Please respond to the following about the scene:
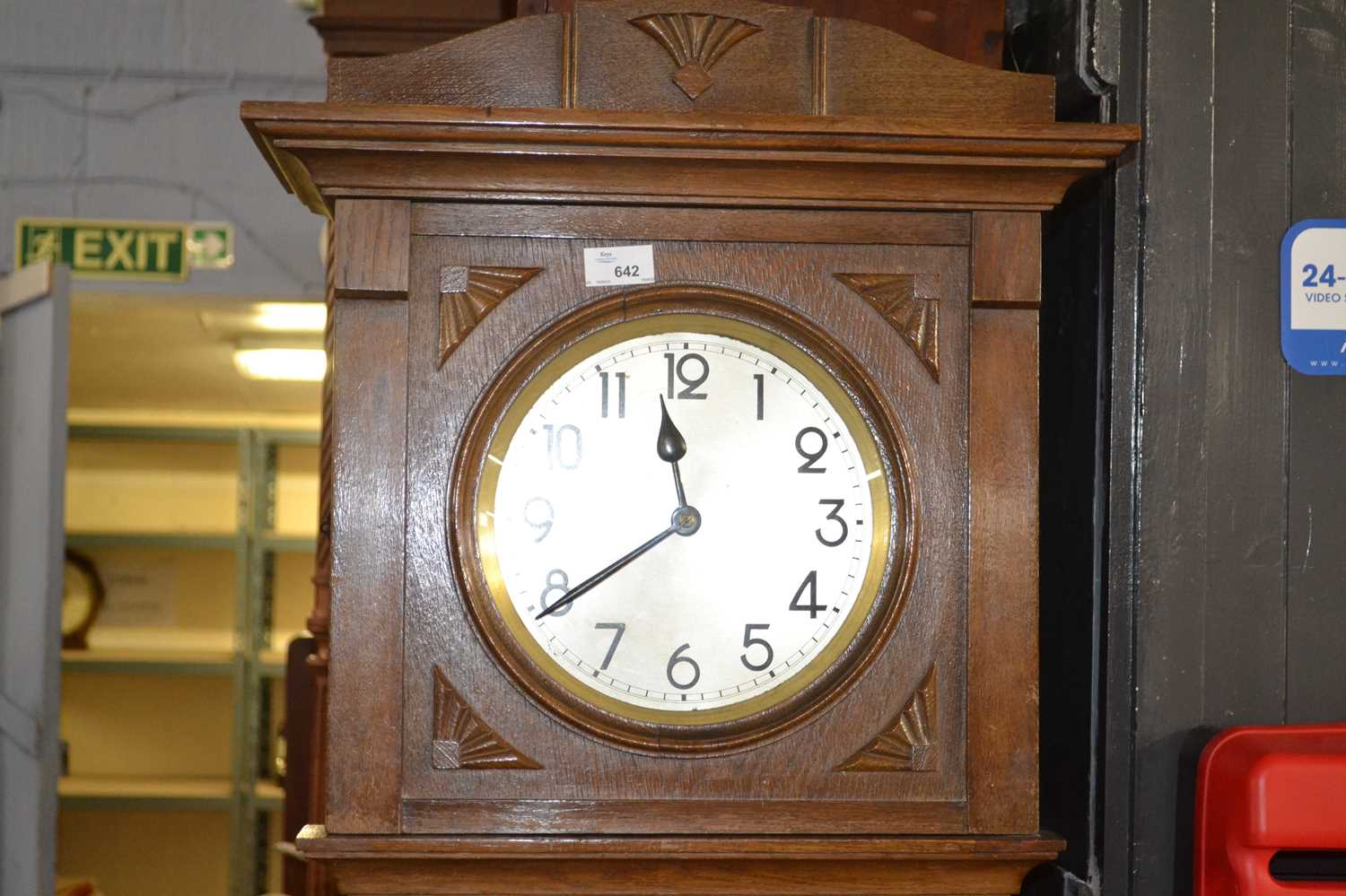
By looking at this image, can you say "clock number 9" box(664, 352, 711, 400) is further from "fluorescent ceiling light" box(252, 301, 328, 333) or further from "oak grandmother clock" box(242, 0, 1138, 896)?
"fluorescent ceiling light" box(252, 301, 328, 333)

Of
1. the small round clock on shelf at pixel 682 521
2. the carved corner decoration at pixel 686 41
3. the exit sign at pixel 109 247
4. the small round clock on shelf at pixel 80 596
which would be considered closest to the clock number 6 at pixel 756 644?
the small round clock on shelf at pixel 682 521

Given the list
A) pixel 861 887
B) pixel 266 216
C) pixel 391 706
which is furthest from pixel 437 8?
pixel 266 216

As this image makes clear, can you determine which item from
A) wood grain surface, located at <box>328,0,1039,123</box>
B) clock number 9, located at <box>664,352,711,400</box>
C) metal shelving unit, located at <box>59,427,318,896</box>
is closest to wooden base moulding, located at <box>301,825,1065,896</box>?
clock number 9, located at <box>664,352,711,400</box>

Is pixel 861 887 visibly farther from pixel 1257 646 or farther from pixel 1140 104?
pixel 1140 104

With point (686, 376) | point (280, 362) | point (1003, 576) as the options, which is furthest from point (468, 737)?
point (280, 362)

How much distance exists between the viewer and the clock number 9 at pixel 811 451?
117 cm

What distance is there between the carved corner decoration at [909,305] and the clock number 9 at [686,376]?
15 cm

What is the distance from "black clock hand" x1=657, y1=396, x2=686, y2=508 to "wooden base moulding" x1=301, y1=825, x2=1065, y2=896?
0.30 metres

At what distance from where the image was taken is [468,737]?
1.14 m

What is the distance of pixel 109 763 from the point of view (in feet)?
15.0

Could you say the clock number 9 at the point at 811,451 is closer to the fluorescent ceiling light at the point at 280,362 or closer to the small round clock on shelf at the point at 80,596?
the fluorescent ceiling light at the point at 280,362

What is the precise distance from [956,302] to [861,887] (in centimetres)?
53

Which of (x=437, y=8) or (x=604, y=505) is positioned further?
(x=437, y=8)

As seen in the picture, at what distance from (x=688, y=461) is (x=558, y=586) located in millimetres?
160
